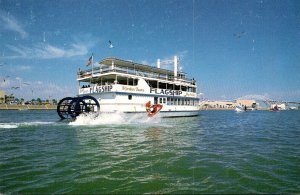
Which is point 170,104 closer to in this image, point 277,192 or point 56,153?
point 56,153

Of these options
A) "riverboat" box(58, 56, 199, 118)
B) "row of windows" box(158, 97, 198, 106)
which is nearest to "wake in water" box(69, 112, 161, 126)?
"riverboat" box(58, 56, 199, 118)

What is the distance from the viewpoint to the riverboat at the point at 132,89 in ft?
79.2

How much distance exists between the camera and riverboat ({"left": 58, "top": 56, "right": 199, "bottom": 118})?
24125mm

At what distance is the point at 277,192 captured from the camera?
5391mm

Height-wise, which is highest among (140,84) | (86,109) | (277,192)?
(140,84)

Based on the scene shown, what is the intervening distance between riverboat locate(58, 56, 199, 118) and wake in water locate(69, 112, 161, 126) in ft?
1.52

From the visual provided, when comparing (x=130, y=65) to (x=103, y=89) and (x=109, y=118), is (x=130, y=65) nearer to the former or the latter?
(x=103, y=89)

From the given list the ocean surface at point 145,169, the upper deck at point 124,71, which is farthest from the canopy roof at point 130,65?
the ocean surface at point 145,169

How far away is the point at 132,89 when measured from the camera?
2541 centimetres

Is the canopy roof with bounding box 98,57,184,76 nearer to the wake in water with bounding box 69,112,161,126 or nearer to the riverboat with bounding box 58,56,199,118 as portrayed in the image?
the riverboat with bounding box 58,56,199,118

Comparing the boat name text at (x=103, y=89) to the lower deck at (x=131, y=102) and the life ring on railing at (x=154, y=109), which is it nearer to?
the lower deck at (x=131, y=102)

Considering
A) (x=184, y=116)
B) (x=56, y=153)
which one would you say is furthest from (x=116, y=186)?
(x=184, y=116)

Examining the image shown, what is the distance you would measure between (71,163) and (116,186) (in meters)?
2.68

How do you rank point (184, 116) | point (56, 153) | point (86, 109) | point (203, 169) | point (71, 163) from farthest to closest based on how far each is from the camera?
point (184, 116), point (86, 109), point (56, 153), point (71, 163), point (203, 169)
